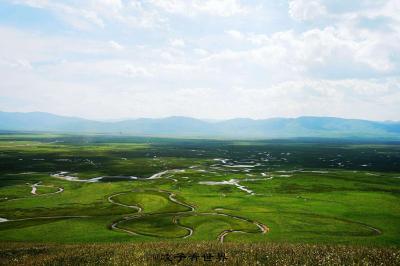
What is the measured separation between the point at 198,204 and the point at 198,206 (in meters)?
2.13

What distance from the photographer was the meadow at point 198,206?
184ft

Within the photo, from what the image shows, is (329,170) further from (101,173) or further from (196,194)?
(101,173)

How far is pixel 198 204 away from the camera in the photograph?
8388 centimetres

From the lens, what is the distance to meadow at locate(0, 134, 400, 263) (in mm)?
56219

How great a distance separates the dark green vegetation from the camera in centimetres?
5850

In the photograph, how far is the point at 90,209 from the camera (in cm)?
7950

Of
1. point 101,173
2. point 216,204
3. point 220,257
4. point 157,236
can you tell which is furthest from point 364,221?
point 101,173

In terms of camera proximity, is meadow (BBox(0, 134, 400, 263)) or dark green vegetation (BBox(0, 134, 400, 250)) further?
dark green vegetation (BBox(0, 134, 400, 250))

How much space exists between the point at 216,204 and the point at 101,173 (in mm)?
69226

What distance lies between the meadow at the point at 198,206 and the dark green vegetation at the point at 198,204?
0.65 feet

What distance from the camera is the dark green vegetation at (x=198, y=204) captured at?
58500mm

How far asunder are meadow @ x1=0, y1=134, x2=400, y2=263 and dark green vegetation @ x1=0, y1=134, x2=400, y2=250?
0.20 meters

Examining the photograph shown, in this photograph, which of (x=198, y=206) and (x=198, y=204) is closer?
(x=198, y=206)

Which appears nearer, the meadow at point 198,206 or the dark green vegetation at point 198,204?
the meadow at point 198,206
